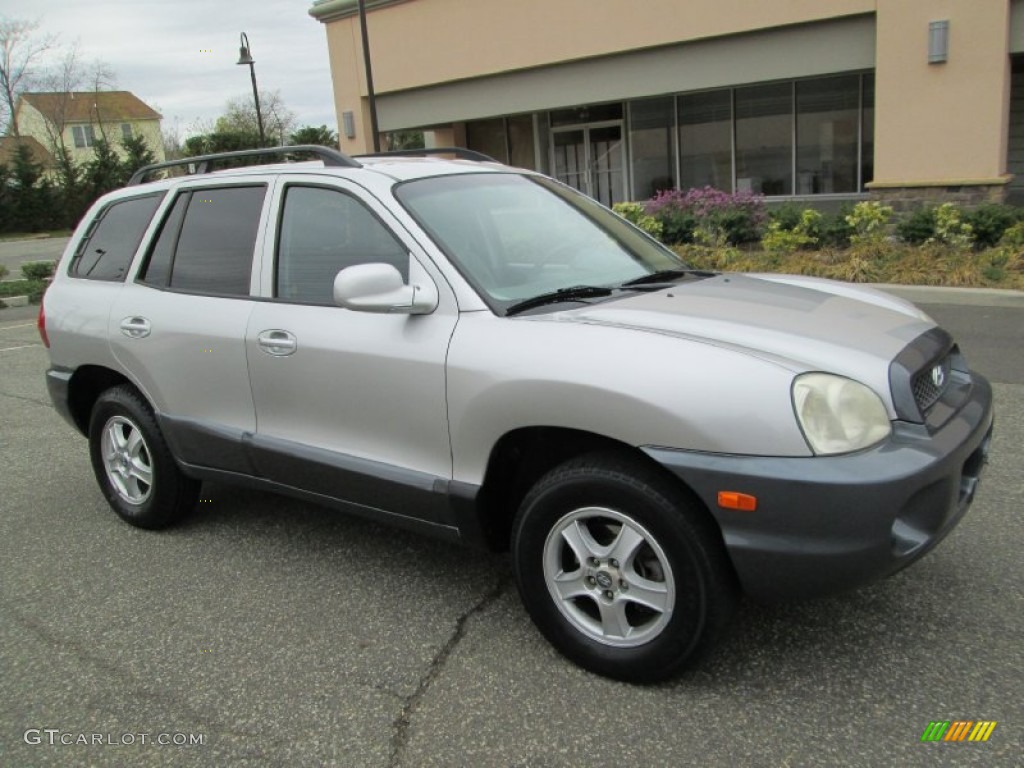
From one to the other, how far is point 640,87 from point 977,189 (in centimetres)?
637

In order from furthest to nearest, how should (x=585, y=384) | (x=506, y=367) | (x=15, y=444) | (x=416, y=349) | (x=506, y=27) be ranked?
1. (x=506, y=27)
2. (x=15, y=444)
3. (x=416, y=349)
4. (x=506, y=367)
5. (x=585, y=384)

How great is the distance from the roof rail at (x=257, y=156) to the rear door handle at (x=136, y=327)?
2.83 feet

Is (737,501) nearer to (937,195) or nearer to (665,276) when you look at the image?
(665,276)

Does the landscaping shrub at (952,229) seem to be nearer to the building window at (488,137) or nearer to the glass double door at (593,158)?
the glass double door at (593,158)

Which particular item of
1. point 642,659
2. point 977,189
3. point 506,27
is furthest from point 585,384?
point 506,27

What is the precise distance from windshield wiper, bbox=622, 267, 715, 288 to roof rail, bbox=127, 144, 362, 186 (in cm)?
128

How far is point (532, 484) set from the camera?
3.13m

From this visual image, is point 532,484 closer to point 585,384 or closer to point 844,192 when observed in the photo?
point 585,384

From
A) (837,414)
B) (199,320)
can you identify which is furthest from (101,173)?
(837,414)

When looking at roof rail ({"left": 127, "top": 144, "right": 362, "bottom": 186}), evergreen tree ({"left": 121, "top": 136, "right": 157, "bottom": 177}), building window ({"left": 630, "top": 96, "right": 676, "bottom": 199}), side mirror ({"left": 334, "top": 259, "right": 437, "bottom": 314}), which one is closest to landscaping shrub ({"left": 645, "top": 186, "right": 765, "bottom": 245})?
building window ({"left": 630, "top": 96, "right": 676, "bottom": 199})

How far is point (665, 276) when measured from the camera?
367 cm

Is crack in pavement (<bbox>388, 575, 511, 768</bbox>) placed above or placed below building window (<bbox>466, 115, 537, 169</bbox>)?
below

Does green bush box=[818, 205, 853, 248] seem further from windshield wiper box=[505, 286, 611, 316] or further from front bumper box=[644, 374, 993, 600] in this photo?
front bumper box=[644, 374, 993, 600]

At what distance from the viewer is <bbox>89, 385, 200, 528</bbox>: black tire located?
4250mm
